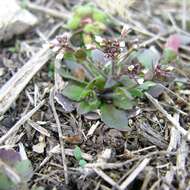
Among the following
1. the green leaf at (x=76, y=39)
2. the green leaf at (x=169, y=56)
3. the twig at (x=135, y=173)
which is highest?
the green leaf at (x=76, y=39)

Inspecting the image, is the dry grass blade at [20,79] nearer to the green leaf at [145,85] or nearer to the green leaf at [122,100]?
the green leaf at [122,100]

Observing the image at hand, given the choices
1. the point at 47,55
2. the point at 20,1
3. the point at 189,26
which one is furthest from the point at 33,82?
the point at 189,26

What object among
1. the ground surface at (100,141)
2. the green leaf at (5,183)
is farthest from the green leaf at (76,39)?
the green leaf at (5,183)

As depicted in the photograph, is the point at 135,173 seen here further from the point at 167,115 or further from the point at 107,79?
the point at 107,79

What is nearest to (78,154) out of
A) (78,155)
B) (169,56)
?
(78,155)

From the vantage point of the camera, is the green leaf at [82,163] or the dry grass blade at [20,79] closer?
the green leaf at [82,163]
